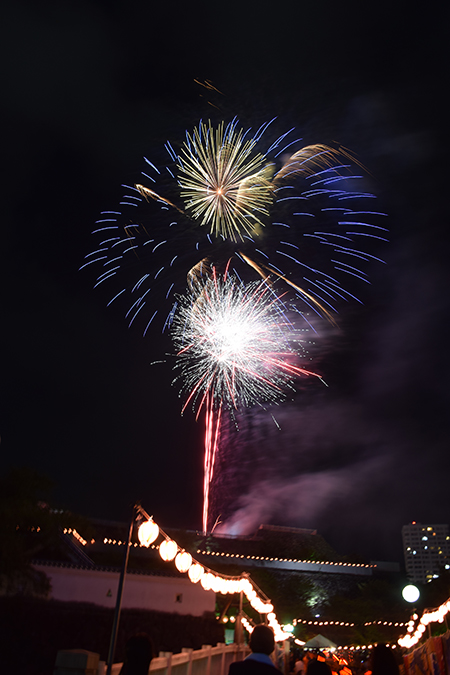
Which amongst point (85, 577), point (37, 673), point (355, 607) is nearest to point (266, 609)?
point (85, 577)

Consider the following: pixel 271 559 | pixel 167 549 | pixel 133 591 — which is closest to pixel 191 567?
pixel 167 549

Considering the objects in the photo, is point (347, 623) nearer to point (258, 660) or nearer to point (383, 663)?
point (383, 663)

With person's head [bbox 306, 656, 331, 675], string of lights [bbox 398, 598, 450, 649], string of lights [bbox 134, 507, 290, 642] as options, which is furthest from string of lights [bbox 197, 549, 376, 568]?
person's head [bbox 306, 656, 331, 675]

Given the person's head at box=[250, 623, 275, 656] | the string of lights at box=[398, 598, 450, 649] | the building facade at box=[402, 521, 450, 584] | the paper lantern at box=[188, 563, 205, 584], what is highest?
the building facade at box=[402, 521, 450, 584]

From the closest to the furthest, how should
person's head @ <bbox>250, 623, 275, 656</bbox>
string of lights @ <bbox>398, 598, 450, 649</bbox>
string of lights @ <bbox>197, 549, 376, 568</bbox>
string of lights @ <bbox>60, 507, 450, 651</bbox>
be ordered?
person's head @ <bbox>250, 623, 275, 656</bbox> → string of lights @ <bbox>60, 507, 450, 651</bbox> → string of lights @ <bbox>398, 598, 450, 649</bbox> → string of lights @ <bbox>197, 549, 376, 568</bbox>

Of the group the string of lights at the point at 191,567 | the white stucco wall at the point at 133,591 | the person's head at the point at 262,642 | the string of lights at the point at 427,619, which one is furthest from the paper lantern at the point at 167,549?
the white stucco wall at the point at 133,591

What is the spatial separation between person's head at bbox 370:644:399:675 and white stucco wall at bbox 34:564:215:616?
15652mm

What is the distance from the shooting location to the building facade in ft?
478

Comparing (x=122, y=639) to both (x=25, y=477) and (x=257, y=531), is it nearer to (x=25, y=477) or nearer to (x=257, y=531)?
(x=25, y=477)

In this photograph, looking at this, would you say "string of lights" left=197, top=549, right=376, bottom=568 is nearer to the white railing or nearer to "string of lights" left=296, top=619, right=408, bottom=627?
"string of lights" left=296, top=619, right=408, bottom=627

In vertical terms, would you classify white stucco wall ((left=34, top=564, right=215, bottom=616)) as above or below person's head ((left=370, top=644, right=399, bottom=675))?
above

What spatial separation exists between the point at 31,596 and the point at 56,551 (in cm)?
203

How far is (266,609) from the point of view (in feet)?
58.0

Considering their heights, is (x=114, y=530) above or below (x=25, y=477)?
above
